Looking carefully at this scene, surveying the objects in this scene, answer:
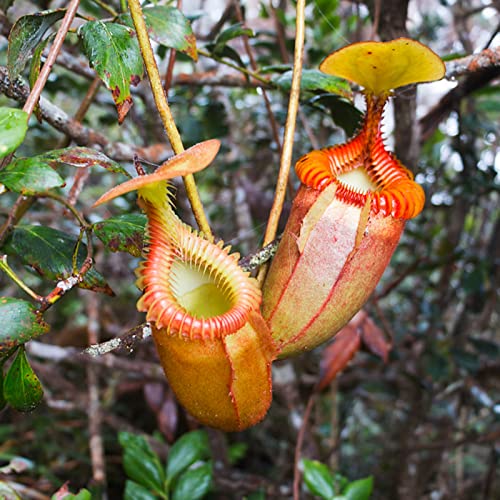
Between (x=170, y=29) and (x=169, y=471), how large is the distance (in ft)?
3.07

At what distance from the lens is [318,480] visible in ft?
3.50

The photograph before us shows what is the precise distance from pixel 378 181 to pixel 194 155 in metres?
0.46

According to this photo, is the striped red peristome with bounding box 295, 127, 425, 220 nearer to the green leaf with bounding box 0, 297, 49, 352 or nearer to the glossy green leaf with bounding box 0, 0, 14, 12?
the green leaf with bounding box 0, 297, 49, 352

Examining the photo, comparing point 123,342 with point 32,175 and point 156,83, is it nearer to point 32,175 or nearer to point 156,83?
point 32,175

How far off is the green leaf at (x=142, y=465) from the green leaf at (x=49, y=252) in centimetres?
53

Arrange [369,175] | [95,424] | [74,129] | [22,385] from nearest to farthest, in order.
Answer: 1. [22,385]
2. [369,175]
3. [74,129]
4. [95,424]

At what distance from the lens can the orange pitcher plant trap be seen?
0.72m

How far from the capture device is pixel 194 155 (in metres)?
0.61

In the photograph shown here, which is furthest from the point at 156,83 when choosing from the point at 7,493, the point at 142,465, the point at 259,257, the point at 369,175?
the point at 142,465

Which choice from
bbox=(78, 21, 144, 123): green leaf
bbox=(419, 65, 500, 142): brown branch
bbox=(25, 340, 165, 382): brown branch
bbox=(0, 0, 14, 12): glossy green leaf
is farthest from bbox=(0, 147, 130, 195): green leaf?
bbox=(419, 65, 500, 142): brown branch

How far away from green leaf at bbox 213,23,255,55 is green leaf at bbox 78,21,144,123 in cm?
36

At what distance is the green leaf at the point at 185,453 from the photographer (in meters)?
1.16

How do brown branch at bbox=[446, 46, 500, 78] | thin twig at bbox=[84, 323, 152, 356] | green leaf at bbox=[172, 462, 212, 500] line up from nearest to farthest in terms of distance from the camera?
thin twig at bbox=[84, 323, 152, 356]
brown branch at bbox=[446, 46, 500, 78]
green leaf at bbox=[172, 462, 212, 500]

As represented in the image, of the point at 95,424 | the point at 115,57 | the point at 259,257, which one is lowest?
the point at 95,424
